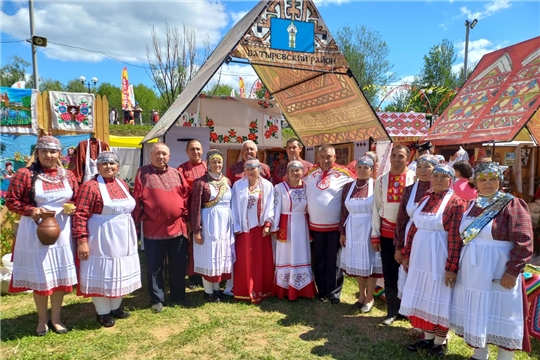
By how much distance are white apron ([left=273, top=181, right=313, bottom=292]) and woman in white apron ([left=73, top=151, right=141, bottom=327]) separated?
66.6 inches

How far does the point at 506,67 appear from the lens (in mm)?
7816

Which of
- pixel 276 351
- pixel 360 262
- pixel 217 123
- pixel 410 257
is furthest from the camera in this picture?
pixel 217 123

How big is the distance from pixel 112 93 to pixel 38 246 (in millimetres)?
49200

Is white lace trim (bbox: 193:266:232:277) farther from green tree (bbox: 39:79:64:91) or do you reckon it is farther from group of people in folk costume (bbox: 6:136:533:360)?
green tree (bbox: 39:79:64:91)

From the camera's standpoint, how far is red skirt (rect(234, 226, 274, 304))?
13.7 feet

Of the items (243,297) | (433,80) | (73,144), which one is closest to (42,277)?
(243,297)

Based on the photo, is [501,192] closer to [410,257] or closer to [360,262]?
[410,257]

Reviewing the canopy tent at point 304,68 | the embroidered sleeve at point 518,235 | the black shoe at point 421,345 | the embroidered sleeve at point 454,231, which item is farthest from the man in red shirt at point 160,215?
the embroidered sleeve at point 518,235

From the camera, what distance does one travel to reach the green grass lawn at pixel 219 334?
3090 mm

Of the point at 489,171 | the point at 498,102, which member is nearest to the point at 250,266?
the point at 489,171

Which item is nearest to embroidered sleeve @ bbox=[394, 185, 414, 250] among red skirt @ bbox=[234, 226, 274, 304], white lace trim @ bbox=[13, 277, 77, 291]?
red skirt @ bbox=[234, 226, 274, 304]

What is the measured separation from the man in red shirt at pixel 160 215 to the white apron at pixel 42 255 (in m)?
0.71

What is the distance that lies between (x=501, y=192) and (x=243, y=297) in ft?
9.64

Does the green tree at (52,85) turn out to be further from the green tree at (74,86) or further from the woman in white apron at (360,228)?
the woman in white apron at (360,228)
